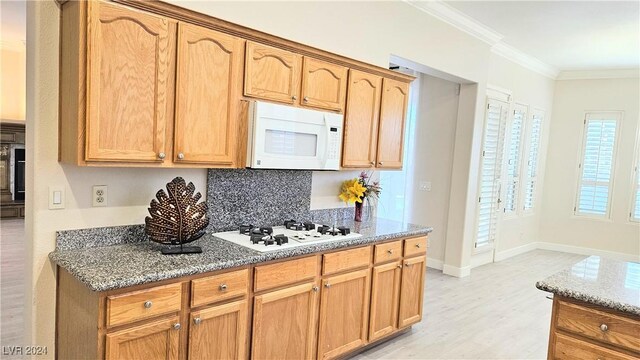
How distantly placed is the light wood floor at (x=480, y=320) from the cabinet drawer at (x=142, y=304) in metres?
1.61

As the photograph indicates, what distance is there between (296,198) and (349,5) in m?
1.61

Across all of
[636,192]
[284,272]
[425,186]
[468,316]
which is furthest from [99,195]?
[636,192]

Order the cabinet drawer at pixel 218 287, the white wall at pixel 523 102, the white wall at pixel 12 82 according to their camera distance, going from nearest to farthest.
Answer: the cabinet drawer at pixel 218 287 → the white wall at pixel 523 102 → the white wall at pixel 12 82

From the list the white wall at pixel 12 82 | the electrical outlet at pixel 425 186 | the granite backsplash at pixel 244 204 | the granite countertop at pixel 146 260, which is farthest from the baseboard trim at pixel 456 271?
the white wall at pixel 12 82

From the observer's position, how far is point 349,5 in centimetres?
333

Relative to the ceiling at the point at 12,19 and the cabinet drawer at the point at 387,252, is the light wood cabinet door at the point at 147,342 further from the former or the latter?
the ceiling at the point at 12,19

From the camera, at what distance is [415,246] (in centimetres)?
327

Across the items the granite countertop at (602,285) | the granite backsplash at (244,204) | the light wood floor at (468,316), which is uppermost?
the granite backsplash at (244,204)

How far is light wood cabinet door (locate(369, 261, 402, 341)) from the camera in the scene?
297 cm

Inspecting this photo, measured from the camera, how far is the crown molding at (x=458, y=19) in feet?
13.0

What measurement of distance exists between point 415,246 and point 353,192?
655mm

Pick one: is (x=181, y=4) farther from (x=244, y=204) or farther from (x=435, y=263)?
(x=435, y=263)

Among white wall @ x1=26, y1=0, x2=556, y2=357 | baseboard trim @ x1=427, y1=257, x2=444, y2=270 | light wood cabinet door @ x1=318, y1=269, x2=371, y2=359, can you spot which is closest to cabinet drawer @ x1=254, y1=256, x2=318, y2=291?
light wood cabinet door @ x1=318, y1=269, x2=371, y2=359

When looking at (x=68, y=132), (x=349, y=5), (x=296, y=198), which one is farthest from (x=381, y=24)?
(x=68, y=132)
